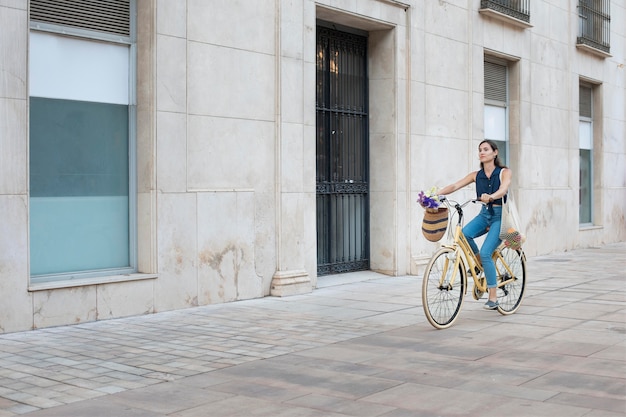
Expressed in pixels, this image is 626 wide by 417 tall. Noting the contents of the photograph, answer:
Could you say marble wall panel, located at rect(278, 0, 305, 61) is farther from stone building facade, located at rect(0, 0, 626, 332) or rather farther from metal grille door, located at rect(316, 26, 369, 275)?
metal grille door, located at rect(316, 26, 369, 275)

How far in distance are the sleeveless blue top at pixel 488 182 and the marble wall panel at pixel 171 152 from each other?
353 cm

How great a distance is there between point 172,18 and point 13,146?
8.66 ft

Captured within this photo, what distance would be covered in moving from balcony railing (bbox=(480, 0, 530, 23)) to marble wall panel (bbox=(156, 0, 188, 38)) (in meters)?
7.99

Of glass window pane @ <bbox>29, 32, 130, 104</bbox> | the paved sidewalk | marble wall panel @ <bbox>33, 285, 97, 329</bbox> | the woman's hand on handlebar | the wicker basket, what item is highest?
glass window pane @ <bbox>29, 32, 130, 104</bbox>

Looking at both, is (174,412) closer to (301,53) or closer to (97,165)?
(97,165)

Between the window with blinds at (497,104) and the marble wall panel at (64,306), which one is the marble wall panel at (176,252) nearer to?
the marble wall panel at (64,306)

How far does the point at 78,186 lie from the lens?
9.12 m

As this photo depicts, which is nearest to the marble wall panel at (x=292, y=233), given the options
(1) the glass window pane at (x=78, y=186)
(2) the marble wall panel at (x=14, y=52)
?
(1) the glass window pane at (x=78, y=186)

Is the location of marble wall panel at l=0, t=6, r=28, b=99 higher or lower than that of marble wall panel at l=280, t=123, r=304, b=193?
higher

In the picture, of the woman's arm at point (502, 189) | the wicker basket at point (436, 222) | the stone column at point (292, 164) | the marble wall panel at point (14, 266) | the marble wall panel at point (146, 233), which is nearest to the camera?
the marble wall panel at point (14, 266)

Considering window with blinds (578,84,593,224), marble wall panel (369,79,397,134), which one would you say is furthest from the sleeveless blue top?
window with blinds (578,84,593,224)

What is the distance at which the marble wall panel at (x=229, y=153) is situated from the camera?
10.1 metres

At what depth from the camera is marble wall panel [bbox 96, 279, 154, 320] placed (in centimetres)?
895

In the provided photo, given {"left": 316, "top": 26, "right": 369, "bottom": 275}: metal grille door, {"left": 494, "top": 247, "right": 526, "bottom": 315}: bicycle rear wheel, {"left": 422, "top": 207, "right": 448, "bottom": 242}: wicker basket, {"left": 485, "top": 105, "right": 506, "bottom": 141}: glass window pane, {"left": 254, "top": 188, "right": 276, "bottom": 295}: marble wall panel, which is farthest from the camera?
{"left": 485, "top": 105, "right": 506, "bottom": 141}: glass window pane
